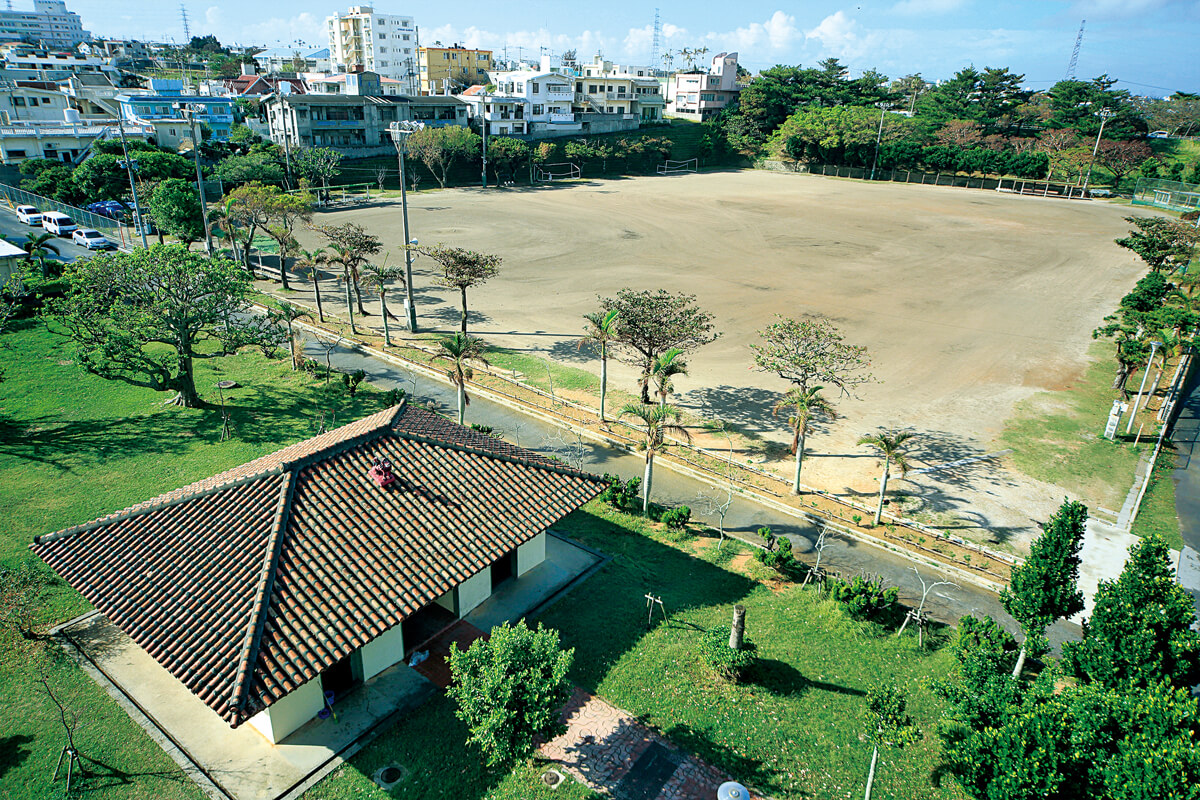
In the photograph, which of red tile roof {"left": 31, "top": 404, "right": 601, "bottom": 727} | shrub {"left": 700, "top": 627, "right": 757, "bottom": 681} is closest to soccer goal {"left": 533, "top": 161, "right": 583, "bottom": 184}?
red tile roof {"left": 31, "top": 404, "right": 601, "bottom": 727}

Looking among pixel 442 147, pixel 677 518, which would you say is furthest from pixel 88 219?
pixel 677 518

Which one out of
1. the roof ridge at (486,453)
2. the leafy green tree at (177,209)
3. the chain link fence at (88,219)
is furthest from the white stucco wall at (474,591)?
the chain link fence at (88,219)

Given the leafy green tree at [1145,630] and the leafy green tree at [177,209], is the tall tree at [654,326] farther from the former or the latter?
the leafy green tree at [177,209]

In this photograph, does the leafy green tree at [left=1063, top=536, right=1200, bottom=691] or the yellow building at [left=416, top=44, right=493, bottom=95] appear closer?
the leafy green tree at [left=1063, top=536, right=1200, bottom=691]

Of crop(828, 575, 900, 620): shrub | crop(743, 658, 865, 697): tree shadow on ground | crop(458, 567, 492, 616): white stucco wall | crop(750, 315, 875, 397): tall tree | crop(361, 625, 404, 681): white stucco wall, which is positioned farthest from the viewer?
crop(750, 315, 875, 397): tall tree

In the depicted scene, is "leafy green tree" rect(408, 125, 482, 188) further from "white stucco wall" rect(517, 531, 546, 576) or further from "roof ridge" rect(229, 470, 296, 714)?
"roof ridge" rect(229, 470, 296, 714)

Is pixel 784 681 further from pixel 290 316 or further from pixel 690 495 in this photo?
pixel 290 316

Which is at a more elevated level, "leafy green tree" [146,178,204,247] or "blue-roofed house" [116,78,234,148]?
"blue-roofed house" [116,78,234,148]
